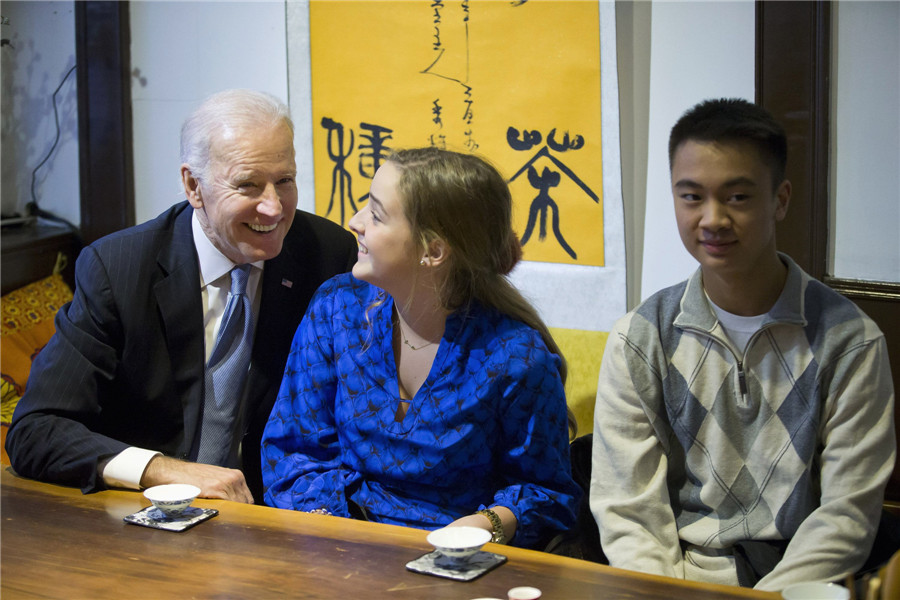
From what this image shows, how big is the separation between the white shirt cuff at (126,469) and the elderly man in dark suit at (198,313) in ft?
0.45

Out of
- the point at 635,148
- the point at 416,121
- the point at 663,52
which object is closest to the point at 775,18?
the point at 663,52

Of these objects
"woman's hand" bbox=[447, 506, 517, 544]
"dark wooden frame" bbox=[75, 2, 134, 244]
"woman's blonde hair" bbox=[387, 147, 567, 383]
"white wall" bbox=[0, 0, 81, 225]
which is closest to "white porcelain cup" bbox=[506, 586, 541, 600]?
"woman's hand" bbox=[447, 506, 517, 544]

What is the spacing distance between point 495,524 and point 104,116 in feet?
8.28

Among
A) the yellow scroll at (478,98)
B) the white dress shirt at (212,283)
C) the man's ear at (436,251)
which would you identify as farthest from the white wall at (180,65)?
the man's ear at (436,251)

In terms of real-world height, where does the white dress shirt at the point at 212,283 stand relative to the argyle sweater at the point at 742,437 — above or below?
above

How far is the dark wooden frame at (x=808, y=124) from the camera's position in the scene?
7.74 ft

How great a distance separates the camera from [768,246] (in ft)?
5.02

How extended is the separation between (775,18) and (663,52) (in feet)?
1.06

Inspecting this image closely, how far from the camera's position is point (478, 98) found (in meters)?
2.81

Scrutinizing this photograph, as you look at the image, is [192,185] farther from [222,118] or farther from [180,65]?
[180,65]

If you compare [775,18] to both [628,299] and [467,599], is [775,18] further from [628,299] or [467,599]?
[467,599]

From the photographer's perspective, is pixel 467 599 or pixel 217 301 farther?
pixel 217 301

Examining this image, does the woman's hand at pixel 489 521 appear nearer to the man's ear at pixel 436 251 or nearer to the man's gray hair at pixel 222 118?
the man's ear at pixel 436 251

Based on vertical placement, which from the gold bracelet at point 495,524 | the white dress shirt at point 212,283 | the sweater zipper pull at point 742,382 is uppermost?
the white dress shirt at point 212,283
